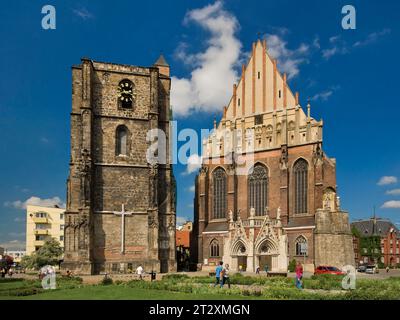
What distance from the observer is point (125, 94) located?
160 ft

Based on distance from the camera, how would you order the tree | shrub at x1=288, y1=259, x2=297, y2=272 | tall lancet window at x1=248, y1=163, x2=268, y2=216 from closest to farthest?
1. shrub at x1=288, y1=259, x2=297, y2=272
2. tall lancet window at x1=248, y1=163, x2=268, y2=216
3. the tree

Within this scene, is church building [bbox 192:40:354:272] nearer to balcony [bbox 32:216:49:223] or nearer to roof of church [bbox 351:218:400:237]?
balcony [bbox 32:216:49:223]

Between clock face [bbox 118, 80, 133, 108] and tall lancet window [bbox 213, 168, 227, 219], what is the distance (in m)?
16.5

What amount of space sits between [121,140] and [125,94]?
15.0 ft

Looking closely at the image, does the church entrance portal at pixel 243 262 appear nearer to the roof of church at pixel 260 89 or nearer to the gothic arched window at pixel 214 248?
the gothic arched window at pixel 214 248

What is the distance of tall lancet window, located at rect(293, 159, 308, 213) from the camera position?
54062mm

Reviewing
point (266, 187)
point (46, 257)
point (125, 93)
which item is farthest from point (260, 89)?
point (46, 257)

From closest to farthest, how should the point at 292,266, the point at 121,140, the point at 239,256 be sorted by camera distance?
the point at 121,140
the point at 292,266
the point at 239,256

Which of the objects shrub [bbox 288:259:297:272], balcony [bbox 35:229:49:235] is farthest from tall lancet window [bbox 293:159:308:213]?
A: balcony [bbox 35:229:49:235]

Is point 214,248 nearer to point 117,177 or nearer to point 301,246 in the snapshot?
point 301,246

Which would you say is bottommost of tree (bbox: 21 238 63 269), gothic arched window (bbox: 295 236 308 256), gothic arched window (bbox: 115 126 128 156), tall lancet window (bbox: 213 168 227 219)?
tree (bbox: 21 238 63 269)

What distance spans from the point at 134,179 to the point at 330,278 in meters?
22.7

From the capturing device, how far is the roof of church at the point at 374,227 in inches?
3706
